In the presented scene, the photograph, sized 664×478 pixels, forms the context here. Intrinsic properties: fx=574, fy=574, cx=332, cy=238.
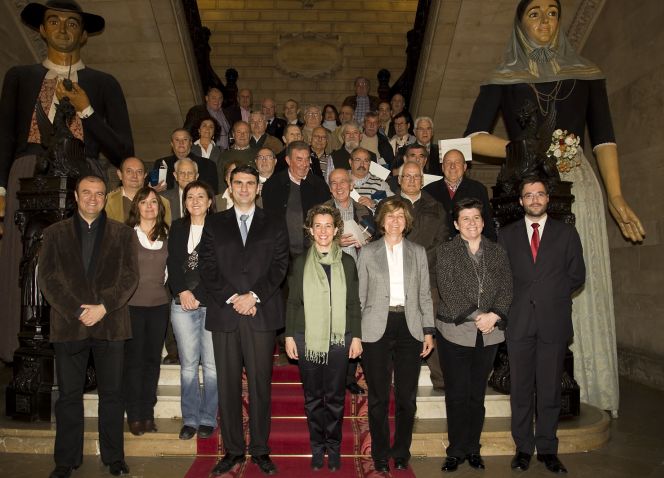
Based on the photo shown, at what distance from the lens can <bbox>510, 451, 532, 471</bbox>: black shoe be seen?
13.3 ft

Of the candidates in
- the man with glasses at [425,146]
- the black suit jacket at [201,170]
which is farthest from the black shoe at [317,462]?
the man with glasses at [425,146]

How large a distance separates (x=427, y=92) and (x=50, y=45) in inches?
236

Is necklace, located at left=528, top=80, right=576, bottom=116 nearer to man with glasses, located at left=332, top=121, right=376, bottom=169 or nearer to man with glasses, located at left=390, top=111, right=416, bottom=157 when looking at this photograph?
man with glasses, located at left=332, top=121, right=376, bottom=169

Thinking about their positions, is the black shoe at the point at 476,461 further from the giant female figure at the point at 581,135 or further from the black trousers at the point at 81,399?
the black trousers at the point at 81,399

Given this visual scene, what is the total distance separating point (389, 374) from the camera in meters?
3.95

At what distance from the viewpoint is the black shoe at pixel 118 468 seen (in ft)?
A: 12.9

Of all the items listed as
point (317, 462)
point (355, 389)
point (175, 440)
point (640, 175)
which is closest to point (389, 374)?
point (317, 462)

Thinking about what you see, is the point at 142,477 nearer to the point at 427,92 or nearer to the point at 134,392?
the point at 134,392

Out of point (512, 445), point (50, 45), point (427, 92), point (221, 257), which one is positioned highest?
point (427, 92)

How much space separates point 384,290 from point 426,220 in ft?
3.47

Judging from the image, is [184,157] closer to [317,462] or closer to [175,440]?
[175,440]

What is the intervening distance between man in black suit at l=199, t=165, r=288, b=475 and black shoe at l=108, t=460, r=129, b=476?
0.63 meters

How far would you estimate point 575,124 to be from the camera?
5.43m

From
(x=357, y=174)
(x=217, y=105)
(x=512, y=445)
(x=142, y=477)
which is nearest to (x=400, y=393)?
(x=512, y=445)
